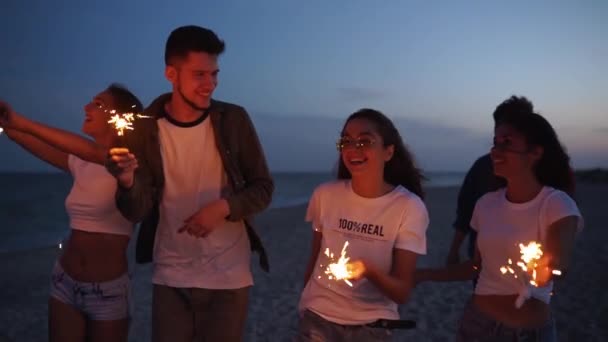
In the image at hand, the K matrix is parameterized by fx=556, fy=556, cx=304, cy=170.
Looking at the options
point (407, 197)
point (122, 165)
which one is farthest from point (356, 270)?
point (122, 165)

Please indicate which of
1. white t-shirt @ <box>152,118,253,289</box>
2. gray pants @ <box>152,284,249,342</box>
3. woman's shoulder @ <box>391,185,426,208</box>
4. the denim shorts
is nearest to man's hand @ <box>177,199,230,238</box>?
white t-shirt @ <box>152,118,253,289</box>

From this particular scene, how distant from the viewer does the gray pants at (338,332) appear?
277 centimetres

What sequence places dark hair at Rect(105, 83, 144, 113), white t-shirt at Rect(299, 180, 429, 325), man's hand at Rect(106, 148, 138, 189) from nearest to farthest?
man's hand at Rect(106, 148, 138, 189) → white t-shirt at Rect(299, 180, 429, 325) → dark hair at Rect(105, 83, 144, 113)

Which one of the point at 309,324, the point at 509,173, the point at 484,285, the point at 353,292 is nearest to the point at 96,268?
the point at 309,324

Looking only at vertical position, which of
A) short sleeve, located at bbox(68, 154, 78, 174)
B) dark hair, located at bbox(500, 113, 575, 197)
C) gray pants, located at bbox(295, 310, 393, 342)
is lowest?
gray pants, located at bbox(295, 310, 393, 342)

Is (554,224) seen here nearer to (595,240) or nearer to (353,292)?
(353,292)

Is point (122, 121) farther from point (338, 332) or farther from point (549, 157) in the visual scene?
point (549, 157)

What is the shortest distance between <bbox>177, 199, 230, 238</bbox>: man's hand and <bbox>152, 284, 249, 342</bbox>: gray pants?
44 centimetres

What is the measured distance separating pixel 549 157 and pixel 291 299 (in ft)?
21.8

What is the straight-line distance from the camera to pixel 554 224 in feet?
8.93

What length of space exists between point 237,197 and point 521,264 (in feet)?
4.80

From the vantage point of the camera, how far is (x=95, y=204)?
11.0 ft

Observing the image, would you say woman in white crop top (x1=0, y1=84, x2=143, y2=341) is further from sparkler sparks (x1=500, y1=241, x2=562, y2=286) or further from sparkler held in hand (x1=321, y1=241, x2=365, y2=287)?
sparkler sparks (x1=500, y1=241, x2=562, y2=286)

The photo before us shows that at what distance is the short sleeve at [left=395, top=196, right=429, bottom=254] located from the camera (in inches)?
112
